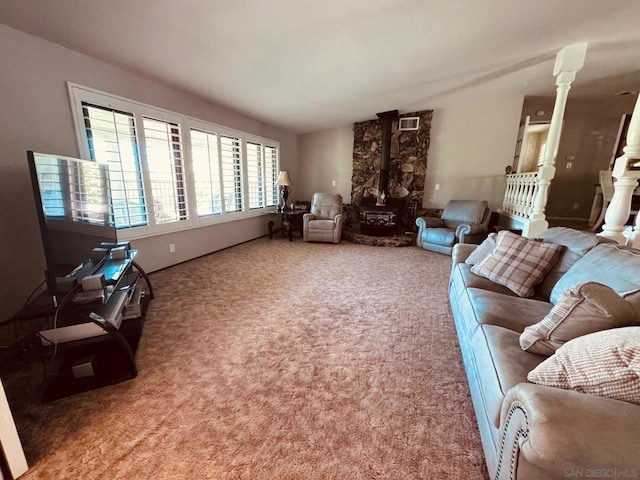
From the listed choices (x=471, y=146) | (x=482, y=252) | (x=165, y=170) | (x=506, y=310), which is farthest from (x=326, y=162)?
(x=506, y=310)

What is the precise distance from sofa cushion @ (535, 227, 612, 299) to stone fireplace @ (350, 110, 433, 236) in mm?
3350

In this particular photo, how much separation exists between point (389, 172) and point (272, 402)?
5.03m

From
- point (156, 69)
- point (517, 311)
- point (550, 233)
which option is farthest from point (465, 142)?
point (156, 69)

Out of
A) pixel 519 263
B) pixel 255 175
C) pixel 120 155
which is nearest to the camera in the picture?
pixel 519 263

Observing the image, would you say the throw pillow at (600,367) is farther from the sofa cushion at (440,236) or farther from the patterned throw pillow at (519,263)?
the sofa cushion at (440,236)

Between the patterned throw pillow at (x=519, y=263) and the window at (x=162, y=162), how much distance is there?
3528 millimetres

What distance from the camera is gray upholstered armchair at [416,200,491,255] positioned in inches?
159

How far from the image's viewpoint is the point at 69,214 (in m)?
1.65

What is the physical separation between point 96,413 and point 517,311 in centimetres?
240

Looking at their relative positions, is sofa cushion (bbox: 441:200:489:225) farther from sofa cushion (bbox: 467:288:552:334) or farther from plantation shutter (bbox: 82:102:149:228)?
plantation shutter (bbox: 82:102:149:228)

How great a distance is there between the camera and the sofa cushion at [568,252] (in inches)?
65.2

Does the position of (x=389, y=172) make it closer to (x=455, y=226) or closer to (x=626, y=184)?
(x=455, y=226)

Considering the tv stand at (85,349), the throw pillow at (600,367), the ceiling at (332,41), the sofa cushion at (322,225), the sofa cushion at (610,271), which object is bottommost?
the tv stand at (85,349)

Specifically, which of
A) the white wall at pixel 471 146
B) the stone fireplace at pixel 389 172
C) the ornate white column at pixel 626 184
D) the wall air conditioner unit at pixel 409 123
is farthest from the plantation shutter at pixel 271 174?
the ornate white column at pixel 626 184
